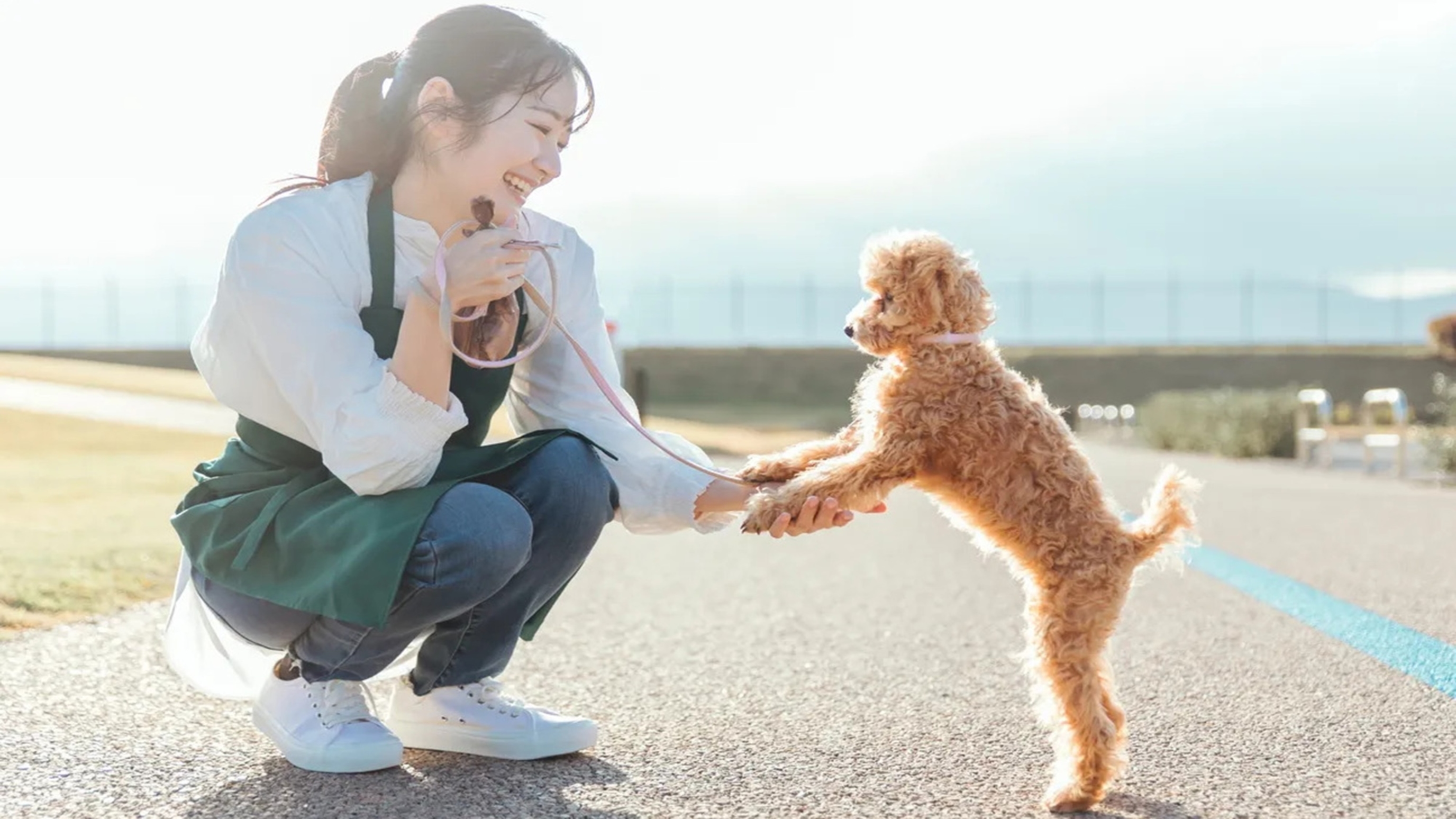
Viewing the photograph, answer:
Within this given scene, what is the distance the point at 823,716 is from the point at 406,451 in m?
1.44

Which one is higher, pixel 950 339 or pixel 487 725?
pixel 950 339

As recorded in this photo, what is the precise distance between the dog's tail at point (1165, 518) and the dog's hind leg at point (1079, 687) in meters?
0.13

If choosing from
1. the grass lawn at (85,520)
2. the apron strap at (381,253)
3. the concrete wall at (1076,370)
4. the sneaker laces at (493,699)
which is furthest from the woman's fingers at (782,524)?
the concrete wall at (1076,370)

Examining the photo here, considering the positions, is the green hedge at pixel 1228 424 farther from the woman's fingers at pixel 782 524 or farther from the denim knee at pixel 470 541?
the denim knee at pixel 470 541

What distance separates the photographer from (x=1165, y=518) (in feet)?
9.70

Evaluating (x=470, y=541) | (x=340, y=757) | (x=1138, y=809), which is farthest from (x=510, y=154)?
(x=1138, y=809)

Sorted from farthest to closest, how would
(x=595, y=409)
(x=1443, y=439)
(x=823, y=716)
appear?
1. (x=1443, y=439)
2. (x=823, y=716)
3. (x=595, y=409)

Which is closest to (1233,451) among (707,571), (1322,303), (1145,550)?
(707,571)

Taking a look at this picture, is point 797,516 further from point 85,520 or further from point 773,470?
point 85,520

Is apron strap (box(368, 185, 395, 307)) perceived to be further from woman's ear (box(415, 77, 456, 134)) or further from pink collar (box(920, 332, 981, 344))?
pink collar (box(920, 332, 981, 344))

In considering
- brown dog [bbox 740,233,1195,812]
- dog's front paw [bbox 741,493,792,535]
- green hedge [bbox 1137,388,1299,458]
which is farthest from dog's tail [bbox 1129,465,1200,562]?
green hedge [bbox 1137,388,1299,458]

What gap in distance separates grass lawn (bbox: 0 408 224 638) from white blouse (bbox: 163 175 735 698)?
2372mm

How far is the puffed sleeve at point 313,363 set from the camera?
2818 mm

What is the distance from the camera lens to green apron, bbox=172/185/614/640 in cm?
281
